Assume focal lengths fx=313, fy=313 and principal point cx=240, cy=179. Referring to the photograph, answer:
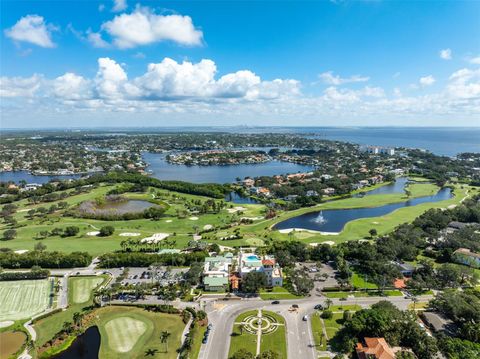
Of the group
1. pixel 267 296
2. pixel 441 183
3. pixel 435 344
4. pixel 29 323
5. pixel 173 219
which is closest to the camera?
pixel 435 344

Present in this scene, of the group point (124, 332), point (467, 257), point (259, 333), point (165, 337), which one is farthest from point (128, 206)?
point (467, 257)

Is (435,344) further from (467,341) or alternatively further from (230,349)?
(230,349)

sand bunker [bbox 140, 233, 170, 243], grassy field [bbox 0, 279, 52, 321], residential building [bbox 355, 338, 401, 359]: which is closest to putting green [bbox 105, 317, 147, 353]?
grassy field [bbox 0, 279, 52, 321]

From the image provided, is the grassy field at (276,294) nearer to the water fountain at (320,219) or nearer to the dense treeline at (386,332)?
the dense treeline at (386,332)

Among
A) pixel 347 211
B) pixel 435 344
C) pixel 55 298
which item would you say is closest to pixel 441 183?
pixel 347 211

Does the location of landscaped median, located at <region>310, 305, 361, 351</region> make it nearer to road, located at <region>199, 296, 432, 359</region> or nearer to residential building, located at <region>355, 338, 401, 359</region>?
road, located at <region>199, 296, 432, 359</region>

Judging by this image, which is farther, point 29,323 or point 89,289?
point 89,289

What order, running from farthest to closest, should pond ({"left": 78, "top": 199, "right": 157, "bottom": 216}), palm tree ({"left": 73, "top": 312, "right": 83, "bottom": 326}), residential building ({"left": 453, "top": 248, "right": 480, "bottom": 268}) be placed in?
pond ({"left": 78, "top": 199, "right": 157, "bottom": 216})
residential building ({"left": 453, "top": 248, "right": 480, "bottom": 268})
palm tree ({"left": 73, "top": 312, "right": 83, "bottom": 326})
